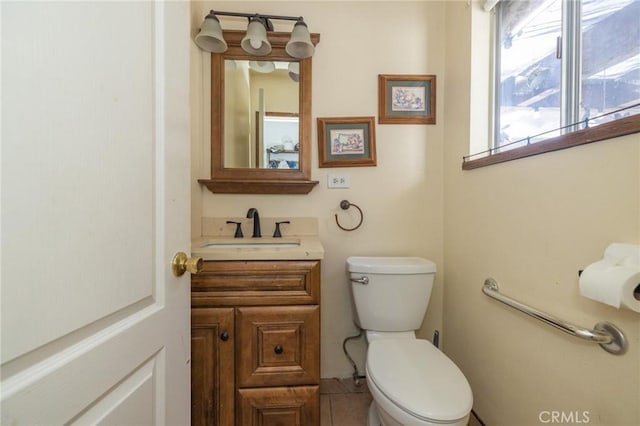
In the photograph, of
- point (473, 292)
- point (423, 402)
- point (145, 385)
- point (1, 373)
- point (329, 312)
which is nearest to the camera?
point (1, 373)

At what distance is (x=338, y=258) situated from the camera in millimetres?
1474

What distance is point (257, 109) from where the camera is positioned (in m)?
1.42

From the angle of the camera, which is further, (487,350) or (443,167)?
(443,167)

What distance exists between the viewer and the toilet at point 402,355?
0.79m

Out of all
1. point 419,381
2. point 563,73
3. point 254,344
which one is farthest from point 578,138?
point 254,344

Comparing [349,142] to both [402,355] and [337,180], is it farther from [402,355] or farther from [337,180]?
[402,355]

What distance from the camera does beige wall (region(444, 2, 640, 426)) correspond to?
2.16 ft

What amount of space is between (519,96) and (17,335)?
1.63m

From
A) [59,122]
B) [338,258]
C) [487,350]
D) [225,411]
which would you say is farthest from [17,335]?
[487,350]

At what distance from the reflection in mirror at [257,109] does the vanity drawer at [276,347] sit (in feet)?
2.65

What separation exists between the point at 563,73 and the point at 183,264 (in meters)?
1.40

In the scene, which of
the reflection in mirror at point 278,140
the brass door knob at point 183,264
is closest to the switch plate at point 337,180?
the reflection in mirror at point 278,140

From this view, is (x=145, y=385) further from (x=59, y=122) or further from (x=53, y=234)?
(x=59, y=122)

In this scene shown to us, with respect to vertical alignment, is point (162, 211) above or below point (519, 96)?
below
